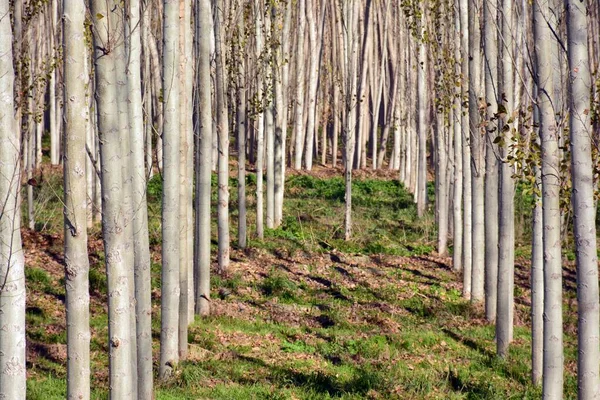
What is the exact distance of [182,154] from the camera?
1159cm

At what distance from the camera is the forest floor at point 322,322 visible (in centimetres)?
1047

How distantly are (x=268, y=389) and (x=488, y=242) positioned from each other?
5.21 meters

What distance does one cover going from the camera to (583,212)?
295 inches

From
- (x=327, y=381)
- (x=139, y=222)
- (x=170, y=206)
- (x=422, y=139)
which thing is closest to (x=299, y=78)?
(x=422, y=139)

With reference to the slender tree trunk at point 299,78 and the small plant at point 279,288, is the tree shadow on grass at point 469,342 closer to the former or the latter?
the small plant at point 279,288

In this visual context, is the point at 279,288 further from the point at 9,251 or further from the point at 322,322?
the point at 9,251

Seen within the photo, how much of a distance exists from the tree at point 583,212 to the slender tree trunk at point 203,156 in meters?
6.63

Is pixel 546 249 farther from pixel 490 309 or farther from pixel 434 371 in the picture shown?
pixel 490 309

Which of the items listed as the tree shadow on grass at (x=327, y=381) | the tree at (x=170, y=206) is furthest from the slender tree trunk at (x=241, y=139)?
the tree at (x=170, y=206)

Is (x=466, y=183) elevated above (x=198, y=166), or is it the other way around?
(x=198, y=166)

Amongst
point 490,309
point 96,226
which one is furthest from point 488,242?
point 96,226

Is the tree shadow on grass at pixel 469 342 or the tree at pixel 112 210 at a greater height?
the tree at pixel 112 210

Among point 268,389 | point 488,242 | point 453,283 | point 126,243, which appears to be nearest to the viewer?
point 126,243

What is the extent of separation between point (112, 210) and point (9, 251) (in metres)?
1.26
